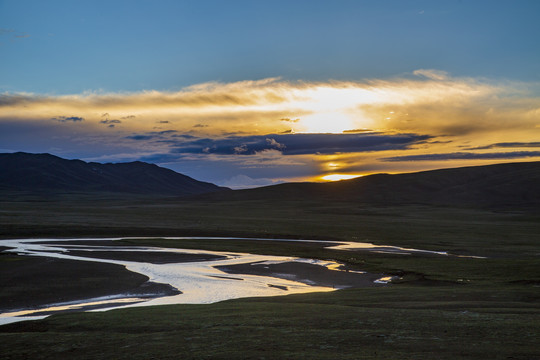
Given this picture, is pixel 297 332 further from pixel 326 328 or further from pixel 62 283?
pixel 62 283

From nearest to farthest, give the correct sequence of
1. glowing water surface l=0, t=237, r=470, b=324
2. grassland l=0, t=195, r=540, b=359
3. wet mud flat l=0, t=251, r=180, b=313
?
grassland l=0, t=195, r=540, b=359 → glowing water surface l=0, t=237, r=470, b=324 → wet mud flat l=0, t=251, r=180, b=313

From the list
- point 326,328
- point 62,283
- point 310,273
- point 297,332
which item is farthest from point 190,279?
point 297,332

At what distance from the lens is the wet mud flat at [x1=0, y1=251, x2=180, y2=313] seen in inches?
1417

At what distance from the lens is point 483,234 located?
9412 cm

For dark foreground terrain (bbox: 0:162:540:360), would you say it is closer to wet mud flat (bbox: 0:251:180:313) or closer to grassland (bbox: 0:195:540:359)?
grassland (bbox: 0:195:540:359)

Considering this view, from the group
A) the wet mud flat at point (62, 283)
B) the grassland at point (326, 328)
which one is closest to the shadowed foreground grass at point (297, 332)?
the grassland at point (326, 328)

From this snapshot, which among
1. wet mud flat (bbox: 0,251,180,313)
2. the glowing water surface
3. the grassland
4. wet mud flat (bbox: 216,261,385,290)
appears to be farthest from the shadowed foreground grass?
wet mud flat (bbox: 216,261,385,290)

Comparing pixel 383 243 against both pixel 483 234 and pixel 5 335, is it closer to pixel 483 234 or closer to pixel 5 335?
pixel 483 234

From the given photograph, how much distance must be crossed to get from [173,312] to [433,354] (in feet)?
51.0

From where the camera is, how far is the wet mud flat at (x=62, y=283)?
36.0 m

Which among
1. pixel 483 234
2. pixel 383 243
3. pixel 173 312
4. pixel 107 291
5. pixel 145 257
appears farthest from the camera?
pixel 483 234

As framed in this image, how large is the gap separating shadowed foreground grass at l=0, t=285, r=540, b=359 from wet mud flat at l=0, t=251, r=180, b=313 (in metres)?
9.66

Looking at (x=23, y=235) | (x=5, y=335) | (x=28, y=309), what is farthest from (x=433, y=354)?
(x=23, y=235)

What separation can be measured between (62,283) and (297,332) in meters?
28.4
